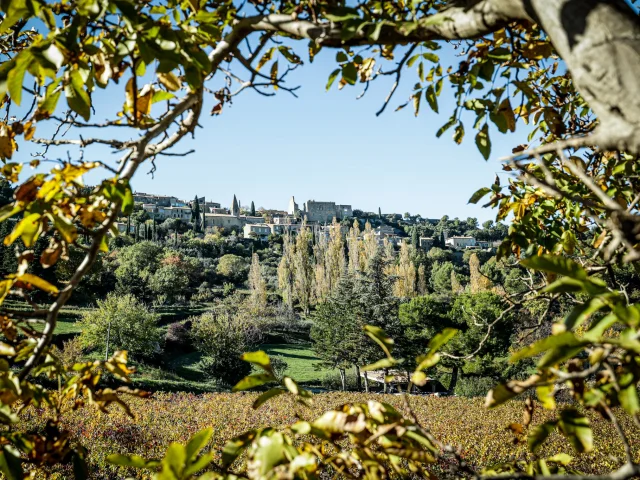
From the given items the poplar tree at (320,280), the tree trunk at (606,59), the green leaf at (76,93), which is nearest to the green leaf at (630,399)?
the tree trunk at (606,59)

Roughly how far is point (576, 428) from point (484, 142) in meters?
1.04

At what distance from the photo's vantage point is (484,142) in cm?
152

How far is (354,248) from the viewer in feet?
151

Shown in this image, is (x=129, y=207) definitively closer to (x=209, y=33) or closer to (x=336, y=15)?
(x=209, y=33)

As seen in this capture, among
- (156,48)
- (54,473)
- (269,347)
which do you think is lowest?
(269,347)

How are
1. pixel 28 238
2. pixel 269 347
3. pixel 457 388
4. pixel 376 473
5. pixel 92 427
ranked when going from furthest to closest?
pixel 269 347
pixel 457 388
pixel 92 427
pixel 28 238
pixel 376 473

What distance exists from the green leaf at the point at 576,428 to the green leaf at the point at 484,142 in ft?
3.25

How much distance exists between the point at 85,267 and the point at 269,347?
33384mm

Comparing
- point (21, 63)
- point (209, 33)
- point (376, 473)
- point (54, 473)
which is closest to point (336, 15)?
point (209, 33)

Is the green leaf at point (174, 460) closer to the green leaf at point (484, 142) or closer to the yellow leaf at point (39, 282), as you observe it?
the yellow leaf at point (39, 282)

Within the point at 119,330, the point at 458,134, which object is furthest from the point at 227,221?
the point at 458,134

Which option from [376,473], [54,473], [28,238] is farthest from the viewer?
[54,473]

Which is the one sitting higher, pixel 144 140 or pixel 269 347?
pixel 144 140

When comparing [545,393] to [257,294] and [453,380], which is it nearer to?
[453,380]
